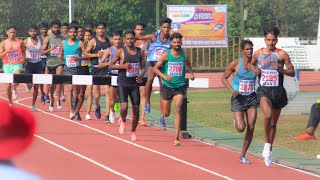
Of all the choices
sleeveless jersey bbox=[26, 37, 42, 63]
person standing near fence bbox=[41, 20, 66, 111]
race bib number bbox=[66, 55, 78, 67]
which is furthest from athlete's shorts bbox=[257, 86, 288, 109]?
sleeveless jersey bbox=[26, 37, 42, 63]

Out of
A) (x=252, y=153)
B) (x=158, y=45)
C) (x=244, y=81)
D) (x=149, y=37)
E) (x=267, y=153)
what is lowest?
(x=252, y=153)

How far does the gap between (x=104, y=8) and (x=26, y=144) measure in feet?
116

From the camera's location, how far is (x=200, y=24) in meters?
40.7

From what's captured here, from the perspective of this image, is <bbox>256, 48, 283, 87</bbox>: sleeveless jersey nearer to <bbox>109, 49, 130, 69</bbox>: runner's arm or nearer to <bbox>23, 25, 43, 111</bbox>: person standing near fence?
<bbox>109, 49, 130, 69</bbox>: runner's arm

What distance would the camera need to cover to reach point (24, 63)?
20625 millimetres

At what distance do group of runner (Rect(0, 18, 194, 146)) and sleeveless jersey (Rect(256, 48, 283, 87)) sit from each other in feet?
7.37

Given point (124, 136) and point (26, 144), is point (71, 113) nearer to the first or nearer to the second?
point (124, 136)

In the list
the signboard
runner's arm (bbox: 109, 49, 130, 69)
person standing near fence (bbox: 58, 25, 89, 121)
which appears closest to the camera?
runner's arm (bbox: 109, 49, 130, 69)

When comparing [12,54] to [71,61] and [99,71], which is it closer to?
[71,61]

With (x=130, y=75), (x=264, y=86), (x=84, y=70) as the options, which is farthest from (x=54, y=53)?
(x=264, y=86)

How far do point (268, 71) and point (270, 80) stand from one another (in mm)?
Answer: 132

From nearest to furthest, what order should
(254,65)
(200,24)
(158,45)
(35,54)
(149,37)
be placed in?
(254,65) → (158,45) → (149,37) → (35,54) → (200,24)

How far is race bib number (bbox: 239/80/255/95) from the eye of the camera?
42.3ft

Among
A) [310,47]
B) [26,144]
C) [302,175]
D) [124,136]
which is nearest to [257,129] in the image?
[124,136]
